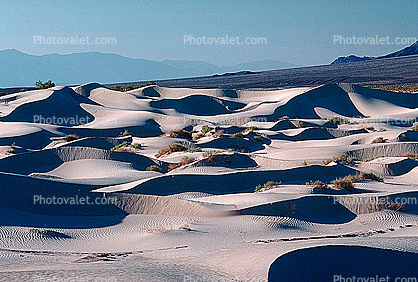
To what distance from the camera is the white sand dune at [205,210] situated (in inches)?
238

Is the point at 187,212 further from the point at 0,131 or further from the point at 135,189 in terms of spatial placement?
the point at 0,131

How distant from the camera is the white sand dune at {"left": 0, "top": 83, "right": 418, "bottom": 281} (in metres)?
6.05

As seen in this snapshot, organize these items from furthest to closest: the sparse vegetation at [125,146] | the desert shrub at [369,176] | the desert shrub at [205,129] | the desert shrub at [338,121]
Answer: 1. the desert shrub at [338,121]
2. the desert shrub at [205,129]
3. the sparse vegetation at [125,146]
4. the desert shrub at [369,176]

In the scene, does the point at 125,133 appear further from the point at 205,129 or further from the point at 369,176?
the point at 369,176

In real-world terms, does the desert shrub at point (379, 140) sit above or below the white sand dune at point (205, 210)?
above

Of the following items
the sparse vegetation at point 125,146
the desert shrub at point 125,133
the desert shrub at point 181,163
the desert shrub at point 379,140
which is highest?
the desert shrub at point 125,133

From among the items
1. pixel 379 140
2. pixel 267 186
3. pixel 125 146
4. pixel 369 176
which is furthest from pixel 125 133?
pixel 369 176

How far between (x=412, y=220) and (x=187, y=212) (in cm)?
402

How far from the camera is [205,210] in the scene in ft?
31.2

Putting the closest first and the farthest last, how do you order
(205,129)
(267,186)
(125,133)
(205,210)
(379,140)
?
(205,210) < (267,186) < (379,140) < (125,133) < (205,129)

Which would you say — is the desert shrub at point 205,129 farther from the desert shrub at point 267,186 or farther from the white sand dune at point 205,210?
the desert shrub at point 267,186

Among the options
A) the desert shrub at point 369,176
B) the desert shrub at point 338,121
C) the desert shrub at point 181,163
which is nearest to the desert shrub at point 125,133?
the desert shrub at point 181,163

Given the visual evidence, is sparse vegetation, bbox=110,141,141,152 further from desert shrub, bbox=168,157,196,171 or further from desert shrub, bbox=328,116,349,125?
desert shrub, bbox=328,116,349,125

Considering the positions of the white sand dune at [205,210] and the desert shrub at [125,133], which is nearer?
the white sand dune at [205,210]
